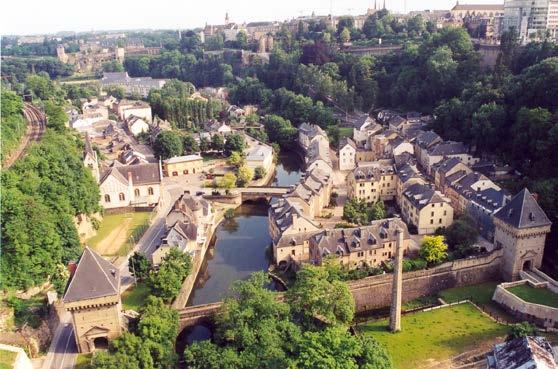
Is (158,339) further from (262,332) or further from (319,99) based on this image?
(319,99)

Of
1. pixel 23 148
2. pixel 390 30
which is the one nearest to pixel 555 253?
pixel 23 148

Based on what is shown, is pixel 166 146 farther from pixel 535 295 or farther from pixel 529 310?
pixel 529 310

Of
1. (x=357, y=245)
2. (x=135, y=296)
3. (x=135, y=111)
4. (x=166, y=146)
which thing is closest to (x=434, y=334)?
(x=357, y=245)

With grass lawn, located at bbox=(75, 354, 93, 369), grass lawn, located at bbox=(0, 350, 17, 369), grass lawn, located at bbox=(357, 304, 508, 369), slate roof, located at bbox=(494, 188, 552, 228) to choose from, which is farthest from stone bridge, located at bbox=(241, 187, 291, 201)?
grass lawn, located at bbox=(0, 350, 17, 369)

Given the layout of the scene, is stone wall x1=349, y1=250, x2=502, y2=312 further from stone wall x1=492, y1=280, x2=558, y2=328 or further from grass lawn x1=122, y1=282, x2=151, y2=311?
grass lawn x1=122, y1=282, x2=151, y2=311

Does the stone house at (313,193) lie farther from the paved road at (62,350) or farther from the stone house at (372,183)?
the paved road at (62,350)

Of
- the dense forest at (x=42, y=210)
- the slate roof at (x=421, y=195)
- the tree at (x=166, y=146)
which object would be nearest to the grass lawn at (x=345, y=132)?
the tree at (x=166, y=146)
